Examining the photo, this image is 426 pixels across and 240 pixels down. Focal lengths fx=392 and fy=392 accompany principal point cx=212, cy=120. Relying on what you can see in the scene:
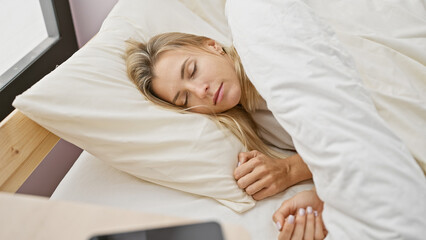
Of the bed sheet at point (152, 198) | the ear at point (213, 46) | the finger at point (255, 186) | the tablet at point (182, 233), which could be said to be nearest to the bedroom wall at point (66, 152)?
the bed sheet at point (152, 198)

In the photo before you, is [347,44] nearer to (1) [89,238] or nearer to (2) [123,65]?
(2) [123,65]

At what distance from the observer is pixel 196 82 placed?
96cm

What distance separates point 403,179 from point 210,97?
468 mm

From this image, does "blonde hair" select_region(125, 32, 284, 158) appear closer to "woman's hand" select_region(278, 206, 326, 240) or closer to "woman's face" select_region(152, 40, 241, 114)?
"woman's face" select_region(152, 40, 241, 114)

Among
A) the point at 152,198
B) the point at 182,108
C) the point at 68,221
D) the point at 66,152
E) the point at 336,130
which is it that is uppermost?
the point at 68,221

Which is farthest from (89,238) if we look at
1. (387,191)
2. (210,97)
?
(210,97)

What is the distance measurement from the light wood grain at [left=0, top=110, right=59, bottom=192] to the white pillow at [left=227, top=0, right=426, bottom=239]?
492 millimetres

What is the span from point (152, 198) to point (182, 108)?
0.80 feet

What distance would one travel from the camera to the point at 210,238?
337 millimetres

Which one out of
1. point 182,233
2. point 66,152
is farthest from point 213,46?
point 182,233

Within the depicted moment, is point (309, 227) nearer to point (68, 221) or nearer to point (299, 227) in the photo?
point (299, 227)

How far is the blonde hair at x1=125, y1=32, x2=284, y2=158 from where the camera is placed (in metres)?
0.97

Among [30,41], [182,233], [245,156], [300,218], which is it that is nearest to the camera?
[182,233]

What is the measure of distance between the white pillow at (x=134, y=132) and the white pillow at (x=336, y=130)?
0.60 feet
